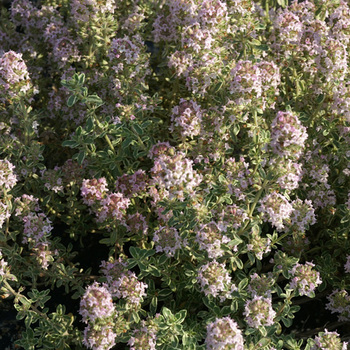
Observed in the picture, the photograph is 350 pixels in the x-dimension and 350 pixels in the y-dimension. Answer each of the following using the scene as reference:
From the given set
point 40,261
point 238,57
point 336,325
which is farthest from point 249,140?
point 40,261

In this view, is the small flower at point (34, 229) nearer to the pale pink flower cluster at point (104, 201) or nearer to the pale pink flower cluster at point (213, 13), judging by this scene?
the pale pink flower cluster at point (104, 201)

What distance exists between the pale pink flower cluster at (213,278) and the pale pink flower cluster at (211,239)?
67 mm

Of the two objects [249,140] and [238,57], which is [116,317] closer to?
[249,140]

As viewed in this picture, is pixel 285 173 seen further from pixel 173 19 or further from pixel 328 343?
pixel 173 19

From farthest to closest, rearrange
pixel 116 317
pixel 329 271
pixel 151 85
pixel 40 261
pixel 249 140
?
pixel 151 85, pixel 249 140, pixel 329 271, pixel 40 261, pixel 116 317

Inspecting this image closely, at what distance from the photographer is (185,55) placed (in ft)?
11.6

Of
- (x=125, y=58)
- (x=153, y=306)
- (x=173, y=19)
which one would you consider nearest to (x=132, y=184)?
(x=153, y=306)

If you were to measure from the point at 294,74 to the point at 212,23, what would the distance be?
0.90m

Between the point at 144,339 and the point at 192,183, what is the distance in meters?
0.91

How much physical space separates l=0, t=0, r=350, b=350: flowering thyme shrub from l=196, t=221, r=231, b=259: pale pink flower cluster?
12 millimetres

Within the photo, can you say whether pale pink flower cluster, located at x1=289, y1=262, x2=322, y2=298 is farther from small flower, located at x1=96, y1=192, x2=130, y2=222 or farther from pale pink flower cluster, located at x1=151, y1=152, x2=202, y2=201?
small flower, located at x1=96, y1=192, x2=130, y2=222

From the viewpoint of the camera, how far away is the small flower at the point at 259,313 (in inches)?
111

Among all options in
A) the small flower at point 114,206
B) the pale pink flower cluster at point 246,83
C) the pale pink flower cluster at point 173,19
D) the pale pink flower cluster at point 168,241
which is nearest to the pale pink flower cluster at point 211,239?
the pale pink flower cluster at point 168,241

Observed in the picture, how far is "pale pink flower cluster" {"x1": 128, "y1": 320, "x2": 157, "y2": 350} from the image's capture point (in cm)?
283
